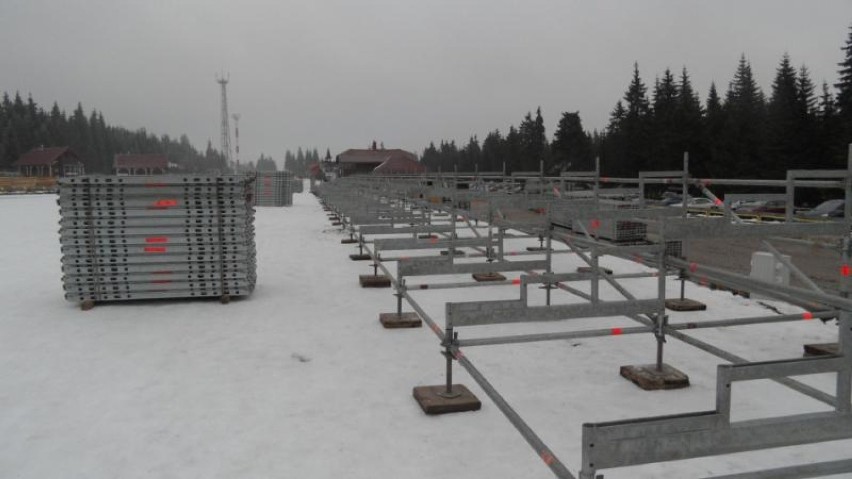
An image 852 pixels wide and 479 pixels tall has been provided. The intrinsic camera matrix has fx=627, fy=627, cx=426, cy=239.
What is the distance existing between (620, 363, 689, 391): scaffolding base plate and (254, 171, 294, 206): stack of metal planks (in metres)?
33.4

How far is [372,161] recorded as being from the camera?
4422 inches

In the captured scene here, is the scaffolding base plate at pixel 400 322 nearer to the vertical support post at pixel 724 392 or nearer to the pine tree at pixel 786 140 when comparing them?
the vertical support post at pixel 724 392

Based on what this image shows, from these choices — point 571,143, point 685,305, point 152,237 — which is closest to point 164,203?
point 152,237

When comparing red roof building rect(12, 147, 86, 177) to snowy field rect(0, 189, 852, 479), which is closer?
snowy field rect(0, 189, 852, 479)

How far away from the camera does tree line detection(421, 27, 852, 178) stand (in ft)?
144

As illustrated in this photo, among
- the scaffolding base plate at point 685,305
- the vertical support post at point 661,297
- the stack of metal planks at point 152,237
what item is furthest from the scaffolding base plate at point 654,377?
the stack of metal planks at point 152,237

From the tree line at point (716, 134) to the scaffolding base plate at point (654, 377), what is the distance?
2001cm

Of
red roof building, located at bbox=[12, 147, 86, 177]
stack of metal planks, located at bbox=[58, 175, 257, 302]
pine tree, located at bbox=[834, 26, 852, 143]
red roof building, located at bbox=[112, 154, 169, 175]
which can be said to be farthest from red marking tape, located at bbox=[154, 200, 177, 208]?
red roof building, located at bbox=[112, 154, 169, 175]

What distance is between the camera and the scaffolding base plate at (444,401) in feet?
17.6

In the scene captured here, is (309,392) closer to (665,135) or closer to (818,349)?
(818,349)

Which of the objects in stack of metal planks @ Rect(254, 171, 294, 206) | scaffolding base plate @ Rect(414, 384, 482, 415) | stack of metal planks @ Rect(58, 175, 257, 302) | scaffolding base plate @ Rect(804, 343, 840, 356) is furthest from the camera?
stack of metal planks @ Rect(254, 171, 294, 206)

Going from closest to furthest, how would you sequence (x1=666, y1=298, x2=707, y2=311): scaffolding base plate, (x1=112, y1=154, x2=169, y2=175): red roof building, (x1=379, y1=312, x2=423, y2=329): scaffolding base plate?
(x1=379, y1=312, x2=423, y2=329): scaffolding base plate
(x1=666, y1=298, x2=707, y2=311): scaffolding base plate
(x1=112, y1=154, x2=169, y2=175): red roof building

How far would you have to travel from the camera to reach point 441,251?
1642cm

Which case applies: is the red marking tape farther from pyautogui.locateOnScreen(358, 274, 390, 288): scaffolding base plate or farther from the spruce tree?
the spruce tree
